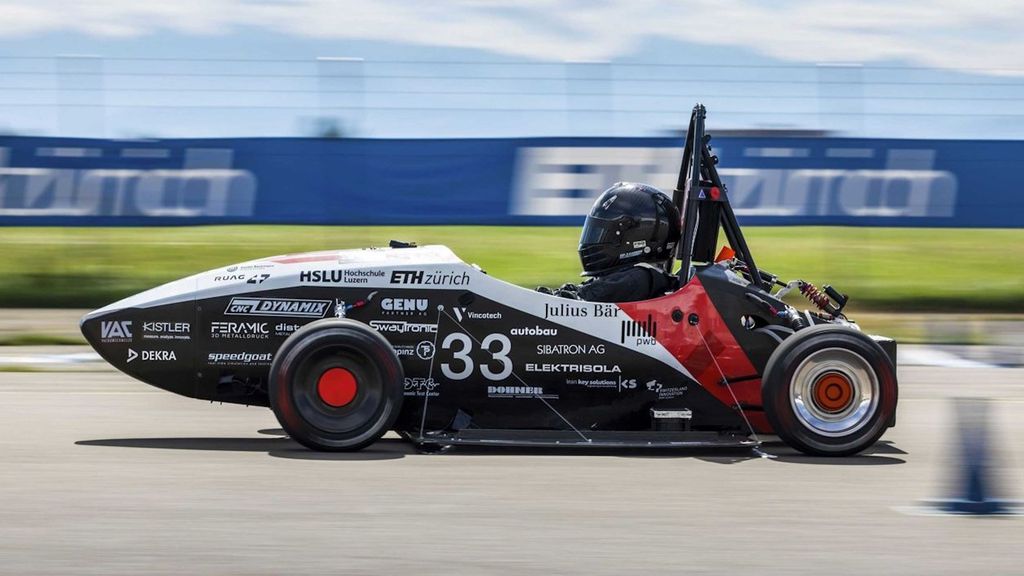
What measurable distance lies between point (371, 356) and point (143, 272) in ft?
28.7

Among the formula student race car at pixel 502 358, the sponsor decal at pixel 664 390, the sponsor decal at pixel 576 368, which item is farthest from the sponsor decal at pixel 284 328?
the sponsor decal at pixel 664 390

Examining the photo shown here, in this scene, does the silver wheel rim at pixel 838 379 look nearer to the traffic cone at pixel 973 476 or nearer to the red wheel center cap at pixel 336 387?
the traffic cone at pixel 973 476

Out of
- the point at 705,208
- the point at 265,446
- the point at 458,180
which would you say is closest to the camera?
the point at 265,446

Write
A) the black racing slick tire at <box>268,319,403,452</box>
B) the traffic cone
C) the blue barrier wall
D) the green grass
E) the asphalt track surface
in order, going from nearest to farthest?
the asphalt track surface
the traffic cone
the black racing slick tire at <box>268,319,403,452</box>
the blue barrier wall
the green grass

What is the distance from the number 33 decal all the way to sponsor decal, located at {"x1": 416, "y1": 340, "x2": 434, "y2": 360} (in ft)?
0.20

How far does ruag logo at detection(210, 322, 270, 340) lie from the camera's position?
278 inches

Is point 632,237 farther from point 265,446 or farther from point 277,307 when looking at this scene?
point 265,446

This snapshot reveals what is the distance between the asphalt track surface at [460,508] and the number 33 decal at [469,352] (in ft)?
1.29

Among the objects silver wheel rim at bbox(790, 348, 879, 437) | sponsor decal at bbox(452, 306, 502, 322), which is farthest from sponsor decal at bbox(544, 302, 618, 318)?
silver wheel rim at bbox(790, 348, 879, 437)

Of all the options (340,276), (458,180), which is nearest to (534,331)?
(340,276)

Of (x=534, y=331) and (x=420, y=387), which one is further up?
(x=534, y=331)

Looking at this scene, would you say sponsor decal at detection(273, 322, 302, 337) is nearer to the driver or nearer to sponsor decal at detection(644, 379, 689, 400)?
the driver

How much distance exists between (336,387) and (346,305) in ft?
1.43

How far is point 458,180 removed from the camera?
14109 millimetres
